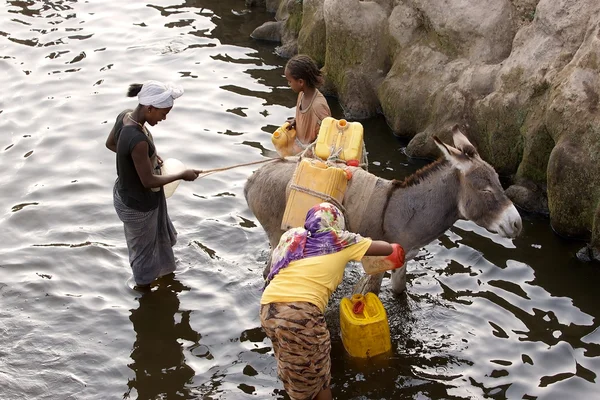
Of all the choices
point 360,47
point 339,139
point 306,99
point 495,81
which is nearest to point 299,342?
point 339,139

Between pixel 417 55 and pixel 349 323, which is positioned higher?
pixel 417 55

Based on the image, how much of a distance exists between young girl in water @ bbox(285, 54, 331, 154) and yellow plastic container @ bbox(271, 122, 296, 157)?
5cm

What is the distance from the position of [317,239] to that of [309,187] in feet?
3.73

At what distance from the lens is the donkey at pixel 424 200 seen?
6.68 metres

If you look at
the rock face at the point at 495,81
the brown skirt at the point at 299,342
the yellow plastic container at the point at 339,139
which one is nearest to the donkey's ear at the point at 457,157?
the yellow plastic container at the point at 339,139

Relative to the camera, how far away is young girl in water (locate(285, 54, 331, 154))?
741cm

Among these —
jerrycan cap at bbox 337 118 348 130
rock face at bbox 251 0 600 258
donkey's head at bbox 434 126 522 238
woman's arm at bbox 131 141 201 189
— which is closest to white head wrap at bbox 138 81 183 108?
woman's arm at bbox 131 141 201 189

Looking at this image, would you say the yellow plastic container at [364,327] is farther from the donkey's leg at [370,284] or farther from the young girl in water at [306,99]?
the young girl in water at [306,99]

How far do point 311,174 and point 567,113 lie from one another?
3604mm

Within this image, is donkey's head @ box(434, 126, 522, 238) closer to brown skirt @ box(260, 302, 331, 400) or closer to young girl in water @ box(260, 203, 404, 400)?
young girl in water @ box(260, 203, 404, 400)

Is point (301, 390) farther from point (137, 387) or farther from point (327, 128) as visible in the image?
point (327, 128)

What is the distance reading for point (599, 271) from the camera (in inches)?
318

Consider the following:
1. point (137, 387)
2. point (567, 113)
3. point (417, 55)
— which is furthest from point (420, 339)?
point (417, 55)

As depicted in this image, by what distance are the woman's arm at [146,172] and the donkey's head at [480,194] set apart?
231 centimetres
